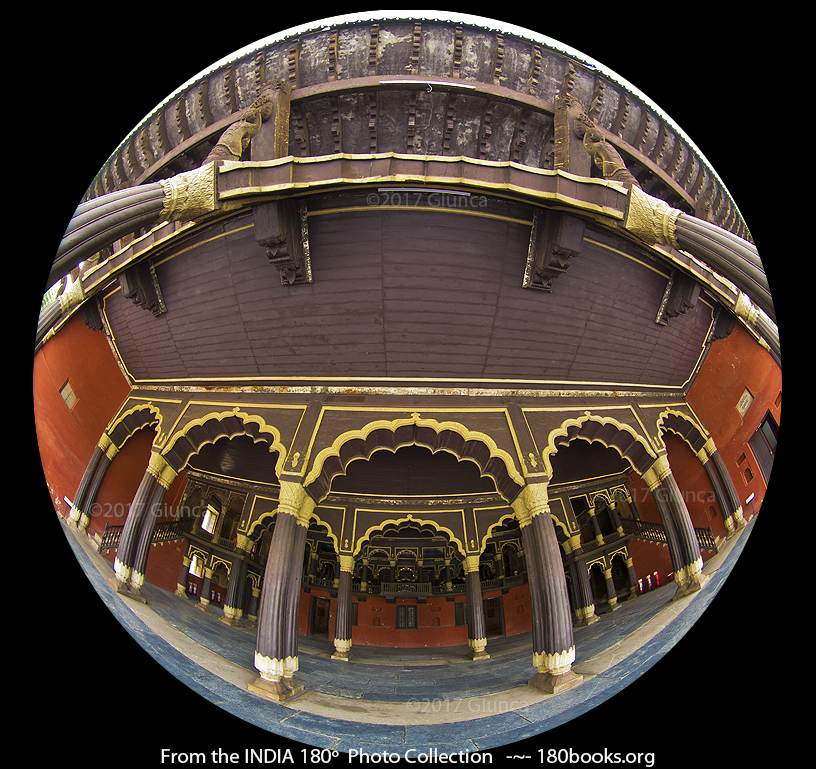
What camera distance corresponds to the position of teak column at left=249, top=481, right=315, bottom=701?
334 cm

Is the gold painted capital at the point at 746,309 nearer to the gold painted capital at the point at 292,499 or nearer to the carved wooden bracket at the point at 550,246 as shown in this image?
the carved wooden bracket at the point at 550,246

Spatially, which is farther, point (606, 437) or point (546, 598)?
point (606, 437)

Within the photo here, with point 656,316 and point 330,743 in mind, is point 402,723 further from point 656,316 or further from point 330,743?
point 656,316

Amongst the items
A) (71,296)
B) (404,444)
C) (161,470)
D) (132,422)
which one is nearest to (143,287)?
(71,296)

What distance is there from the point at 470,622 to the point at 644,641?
2612mm

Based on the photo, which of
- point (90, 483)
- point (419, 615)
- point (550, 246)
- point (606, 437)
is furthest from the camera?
point (419, 615)

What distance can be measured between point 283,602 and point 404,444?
216 cm

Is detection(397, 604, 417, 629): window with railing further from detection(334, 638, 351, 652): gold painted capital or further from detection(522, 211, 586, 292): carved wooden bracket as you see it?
detection(522, 211, 586, 292): carved wooden bracket

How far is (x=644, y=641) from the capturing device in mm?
3381

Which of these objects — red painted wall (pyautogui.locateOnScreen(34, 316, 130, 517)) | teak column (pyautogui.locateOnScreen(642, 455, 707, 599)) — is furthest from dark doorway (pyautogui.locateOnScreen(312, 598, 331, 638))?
teak column (pyautogui.locateOnScreen(642, 455, 707, 599))

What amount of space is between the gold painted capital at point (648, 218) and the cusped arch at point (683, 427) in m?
2.10

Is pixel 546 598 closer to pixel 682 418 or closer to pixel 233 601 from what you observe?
pixel 682 418

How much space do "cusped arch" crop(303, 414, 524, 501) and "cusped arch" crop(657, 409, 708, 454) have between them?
6.18ft

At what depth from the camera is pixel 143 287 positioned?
3.88 m
